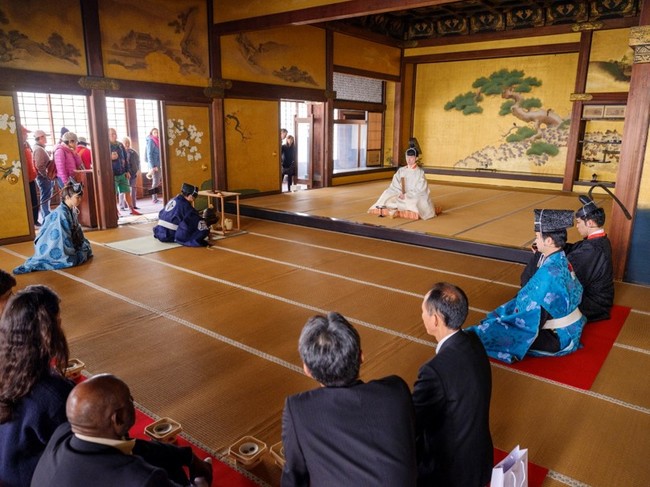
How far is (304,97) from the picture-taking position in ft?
31.7

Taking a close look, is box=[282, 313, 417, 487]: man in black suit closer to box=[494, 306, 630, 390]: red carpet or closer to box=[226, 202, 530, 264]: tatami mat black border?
box=[494, 306, 630, 390]: red carpet

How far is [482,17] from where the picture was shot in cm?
1080

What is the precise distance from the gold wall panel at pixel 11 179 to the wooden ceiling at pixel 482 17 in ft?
21.3

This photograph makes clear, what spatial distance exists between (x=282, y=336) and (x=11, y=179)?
176 inches

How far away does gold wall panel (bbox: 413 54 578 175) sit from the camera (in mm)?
10383

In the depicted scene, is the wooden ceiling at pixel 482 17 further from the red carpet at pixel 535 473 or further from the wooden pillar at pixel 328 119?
the red carpet at pixel 535 473

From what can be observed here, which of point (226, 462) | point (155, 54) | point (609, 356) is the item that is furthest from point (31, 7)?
point (609, 356)

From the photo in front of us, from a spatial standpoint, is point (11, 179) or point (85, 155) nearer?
point (11, 179)

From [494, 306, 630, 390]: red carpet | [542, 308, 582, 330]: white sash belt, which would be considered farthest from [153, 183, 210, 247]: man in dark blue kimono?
[542, 308, 582, 330]: white sash belt

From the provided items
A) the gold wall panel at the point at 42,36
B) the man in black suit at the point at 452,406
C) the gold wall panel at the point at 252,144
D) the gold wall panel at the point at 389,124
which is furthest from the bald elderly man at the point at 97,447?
the gold wall panel at the point at 389,124

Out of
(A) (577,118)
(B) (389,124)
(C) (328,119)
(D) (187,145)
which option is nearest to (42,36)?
(D) (187,145)

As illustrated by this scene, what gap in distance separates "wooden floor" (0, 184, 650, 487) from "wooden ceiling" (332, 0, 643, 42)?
244 inches

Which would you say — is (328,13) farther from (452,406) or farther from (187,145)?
(452,406)

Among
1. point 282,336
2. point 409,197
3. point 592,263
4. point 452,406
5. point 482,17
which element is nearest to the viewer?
point 452,406
